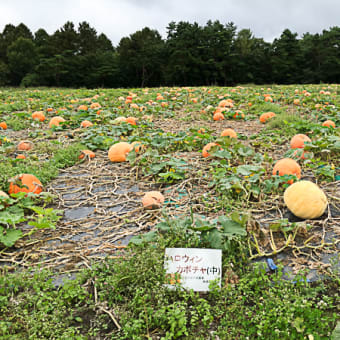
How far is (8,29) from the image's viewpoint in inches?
1598

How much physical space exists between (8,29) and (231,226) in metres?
48.6

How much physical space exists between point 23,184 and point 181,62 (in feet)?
98.1

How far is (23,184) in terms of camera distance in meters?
2.83

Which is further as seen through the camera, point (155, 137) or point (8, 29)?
point (8, 29)

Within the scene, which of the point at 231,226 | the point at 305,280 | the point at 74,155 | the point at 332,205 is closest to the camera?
the point at 305,280

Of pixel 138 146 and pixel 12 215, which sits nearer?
pixel 12 215

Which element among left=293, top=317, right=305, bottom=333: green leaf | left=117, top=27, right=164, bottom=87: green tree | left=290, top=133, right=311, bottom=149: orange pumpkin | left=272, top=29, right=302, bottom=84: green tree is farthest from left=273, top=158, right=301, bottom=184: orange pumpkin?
left=272, top=29, right=302, bottom=84: green tree

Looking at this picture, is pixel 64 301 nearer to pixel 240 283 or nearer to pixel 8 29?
pixel 240 283

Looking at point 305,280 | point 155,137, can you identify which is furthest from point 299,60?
point 305,280

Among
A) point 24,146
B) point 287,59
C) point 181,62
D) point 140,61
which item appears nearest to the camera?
point 24,146

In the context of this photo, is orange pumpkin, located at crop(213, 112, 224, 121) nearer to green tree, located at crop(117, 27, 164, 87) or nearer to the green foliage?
the green foliage

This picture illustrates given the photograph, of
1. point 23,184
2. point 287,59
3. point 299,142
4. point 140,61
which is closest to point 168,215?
point 23,184

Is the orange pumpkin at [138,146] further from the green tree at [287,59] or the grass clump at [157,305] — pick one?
the green tree at [287,59]

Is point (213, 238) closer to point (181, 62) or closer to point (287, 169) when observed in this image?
point (287, 169)
